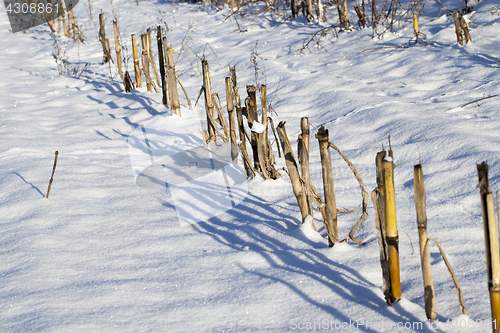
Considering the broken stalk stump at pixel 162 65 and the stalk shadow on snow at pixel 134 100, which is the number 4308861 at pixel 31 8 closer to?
the stalk shadow on snow at pixel 134 100

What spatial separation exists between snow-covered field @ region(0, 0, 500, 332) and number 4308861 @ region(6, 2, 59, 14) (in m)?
4.52

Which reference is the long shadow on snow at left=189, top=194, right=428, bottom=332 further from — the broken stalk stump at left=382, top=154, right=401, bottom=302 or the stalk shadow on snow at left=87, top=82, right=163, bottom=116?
the stalk shadow on snow at left=87, top=82, right=163, bottom=116

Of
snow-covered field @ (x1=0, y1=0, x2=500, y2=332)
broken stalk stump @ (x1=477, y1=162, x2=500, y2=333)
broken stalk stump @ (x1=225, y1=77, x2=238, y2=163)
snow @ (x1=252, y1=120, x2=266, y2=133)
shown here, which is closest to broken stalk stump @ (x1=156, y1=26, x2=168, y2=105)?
snow-covered field @ (x1=0, y1=0, x2=500, y2=332)

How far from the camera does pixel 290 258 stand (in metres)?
1.27

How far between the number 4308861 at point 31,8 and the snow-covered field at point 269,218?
452cm

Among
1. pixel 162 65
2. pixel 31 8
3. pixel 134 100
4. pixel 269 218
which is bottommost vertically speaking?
pixel 269 218

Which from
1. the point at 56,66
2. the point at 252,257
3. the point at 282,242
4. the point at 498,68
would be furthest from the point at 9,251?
the point at 56,66

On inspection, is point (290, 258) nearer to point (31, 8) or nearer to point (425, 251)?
point (425, 251)

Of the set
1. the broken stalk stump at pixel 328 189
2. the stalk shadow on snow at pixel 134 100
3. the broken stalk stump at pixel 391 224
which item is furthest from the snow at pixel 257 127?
the stalk shadow on snow at pixel 134 100

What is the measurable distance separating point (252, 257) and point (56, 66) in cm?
492

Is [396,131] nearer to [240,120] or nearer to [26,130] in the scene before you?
[240,120]

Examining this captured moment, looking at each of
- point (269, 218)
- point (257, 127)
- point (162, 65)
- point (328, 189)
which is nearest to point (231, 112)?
point (257, 127)

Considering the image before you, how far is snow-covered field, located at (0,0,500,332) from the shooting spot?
1.04 meters

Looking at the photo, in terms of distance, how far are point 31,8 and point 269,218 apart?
839cm
